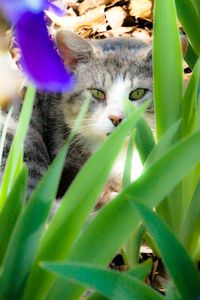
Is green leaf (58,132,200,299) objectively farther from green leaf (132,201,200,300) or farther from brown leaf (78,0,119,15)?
brown leaf (78,0,119,15)

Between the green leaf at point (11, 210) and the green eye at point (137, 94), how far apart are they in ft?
3.58

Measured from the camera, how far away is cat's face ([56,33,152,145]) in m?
1.98

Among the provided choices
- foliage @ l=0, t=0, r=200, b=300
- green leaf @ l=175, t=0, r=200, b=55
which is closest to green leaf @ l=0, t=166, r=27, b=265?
foliage @ l=0, t=0, r=200, b=300

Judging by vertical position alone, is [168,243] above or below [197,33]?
below

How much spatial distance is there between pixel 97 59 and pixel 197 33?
1.54 feet

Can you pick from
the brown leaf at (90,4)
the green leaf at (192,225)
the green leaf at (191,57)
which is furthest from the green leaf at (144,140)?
the brown leaf at (90,4)

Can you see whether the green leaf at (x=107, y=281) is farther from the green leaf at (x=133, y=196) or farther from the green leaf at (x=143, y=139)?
the green leaf at (x=143, y=139)

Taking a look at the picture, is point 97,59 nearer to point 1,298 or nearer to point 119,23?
point 119,23

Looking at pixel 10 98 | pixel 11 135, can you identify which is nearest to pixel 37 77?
pixel 10 98

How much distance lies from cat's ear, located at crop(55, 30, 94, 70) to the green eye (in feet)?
0.72

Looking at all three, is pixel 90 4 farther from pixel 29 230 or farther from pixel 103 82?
pixel 29 230

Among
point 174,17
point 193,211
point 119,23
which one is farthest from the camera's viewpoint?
point 119,23

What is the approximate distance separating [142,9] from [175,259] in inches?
92.5

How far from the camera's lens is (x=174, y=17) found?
136 centimetres
